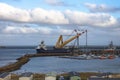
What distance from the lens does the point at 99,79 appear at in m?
27.1

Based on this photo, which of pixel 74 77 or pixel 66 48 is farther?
pixel 66 48

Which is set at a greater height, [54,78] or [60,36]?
[60,36]

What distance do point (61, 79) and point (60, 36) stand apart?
74.9 meters

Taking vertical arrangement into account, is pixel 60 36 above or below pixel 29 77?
above

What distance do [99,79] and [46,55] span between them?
247ft

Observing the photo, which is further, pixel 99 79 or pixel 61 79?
pixel 61 79

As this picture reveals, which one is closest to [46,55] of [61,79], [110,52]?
[110,52]

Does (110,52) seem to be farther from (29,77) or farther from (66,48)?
(29,77)

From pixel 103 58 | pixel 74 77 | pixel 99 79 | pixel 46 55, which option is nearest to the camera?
pixel 99 79

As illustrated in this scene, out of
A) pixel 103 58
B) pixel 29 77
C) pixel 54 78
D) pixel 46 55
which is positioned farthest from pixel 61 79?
pixel 46 55

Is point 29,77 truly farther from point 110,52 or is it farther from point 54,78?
point 110,52

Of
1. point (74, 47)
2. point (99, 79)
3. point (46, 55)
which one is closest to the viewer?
point (99, 79)

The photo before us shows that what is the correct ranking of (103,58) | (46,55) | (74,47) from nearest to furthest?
(103,58)
(46,55)
(74,47)

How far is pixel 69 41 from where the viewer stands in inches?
4136
